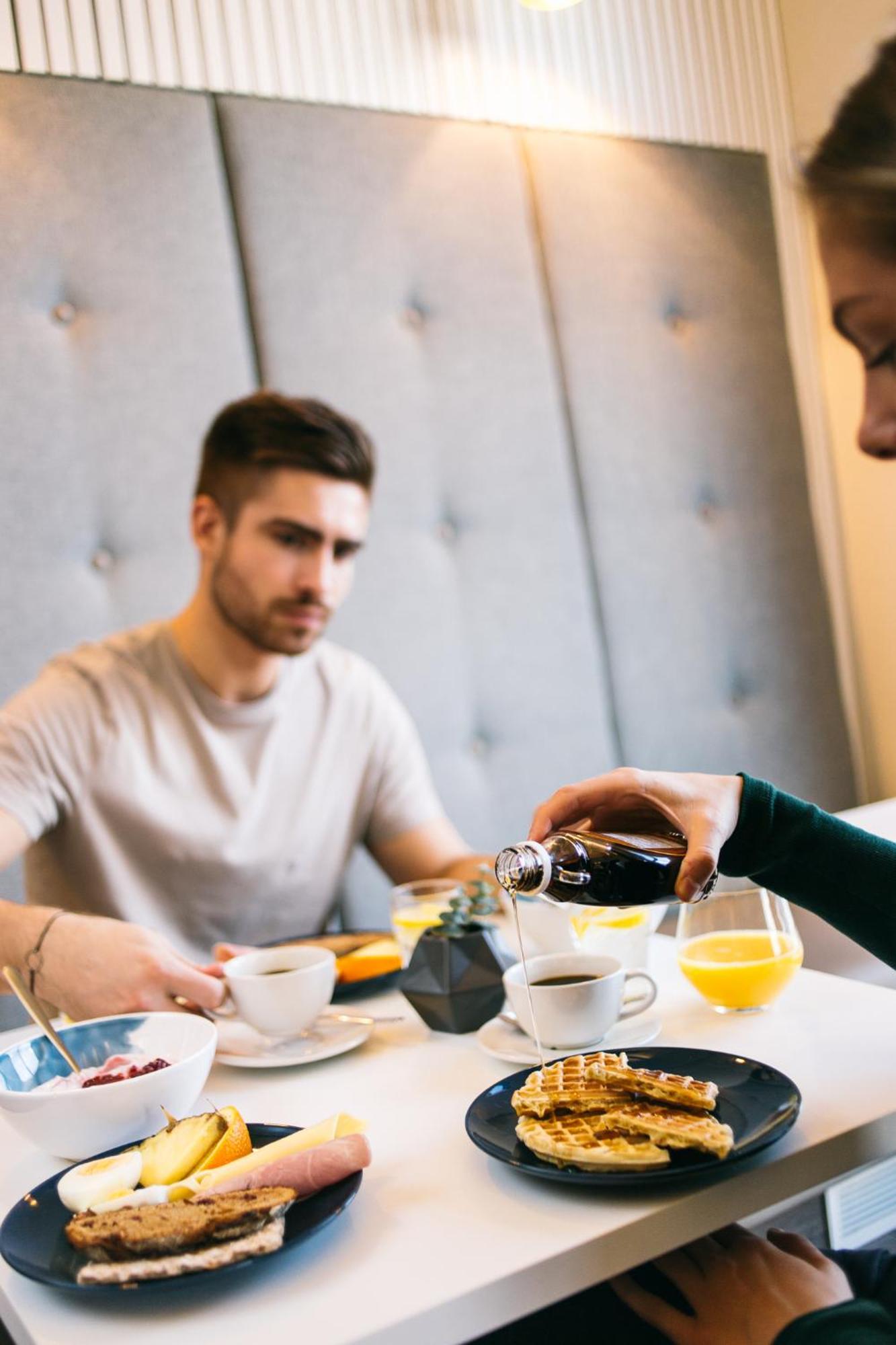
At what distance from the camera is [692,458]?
2637mm

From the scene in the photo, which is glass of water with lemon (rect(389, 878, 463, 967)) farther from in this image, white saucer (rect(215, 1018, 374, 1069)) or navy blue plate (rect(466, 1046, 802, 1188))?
navy blue plate (rect(466, 1046, 802, 1188))

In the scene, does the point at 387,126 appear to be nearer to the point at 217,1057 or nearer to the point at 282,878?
the point at 282,878

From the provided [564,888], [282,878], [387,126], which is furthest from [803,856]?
[387,126]

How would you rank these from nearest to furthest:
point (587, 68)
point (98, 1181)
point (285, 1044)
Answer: point (98, 1181), point (285, 1044), point (587, 68)

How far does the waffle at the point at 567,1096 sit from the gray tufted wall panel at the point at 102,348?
4.03 ft

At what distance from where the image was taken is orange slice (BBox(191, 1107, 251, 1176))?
77cm

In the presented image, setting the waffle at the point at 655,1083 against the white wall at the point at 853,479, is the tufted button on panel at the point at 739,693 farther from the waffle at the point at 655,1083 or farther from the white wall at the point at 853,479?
the waffle at the point at 655,1083

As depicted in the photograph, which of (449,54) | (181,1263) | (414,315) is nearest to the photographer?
(181,1263)

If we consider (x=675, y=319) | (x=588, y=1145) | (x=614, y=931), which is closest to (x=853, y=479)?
(x=675, y=319)

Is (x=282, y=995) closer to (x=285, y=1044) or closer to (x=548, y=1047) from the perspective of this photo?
(x=285, y=1044)

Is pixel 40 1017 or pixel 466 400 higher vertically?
pixel 466 400

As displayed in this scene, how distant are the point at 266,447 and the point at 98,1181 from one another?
1.40 m

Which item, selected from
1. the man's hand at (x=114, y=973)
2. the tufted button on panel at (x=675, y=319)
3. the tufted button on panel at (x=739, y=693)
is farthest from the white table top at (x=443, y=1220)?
the tufted button on panel at (x=675, y=319)

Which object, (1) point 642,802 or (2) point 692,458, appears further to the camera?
(2) point 692,458
